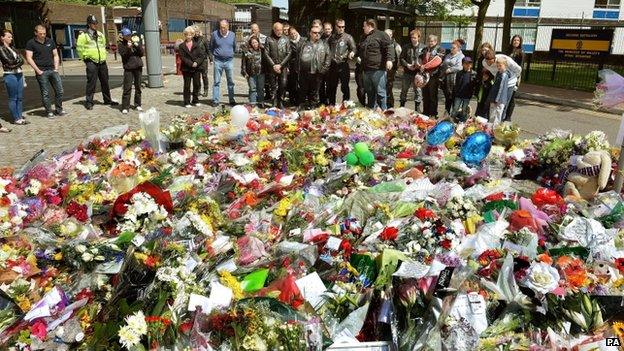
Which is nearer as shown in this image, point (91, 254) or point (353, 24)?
point (91, 254)

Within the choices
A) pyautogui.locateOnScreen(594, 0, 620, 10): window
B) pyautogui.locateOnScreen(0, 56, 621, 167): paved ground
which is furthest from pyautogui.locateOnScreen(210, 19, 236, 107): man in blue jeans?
pyautogui.locateOnScreen(594, 0, 620, 10): window

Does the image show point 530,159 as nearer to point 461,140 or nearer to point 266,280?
point 461,140

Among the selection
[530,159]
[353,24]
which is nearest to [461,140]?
[530,159]

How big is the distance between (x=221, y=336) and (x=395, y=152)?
13.2 ft

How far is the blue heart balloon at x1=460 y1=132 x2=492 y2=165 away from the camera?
19.1 feet

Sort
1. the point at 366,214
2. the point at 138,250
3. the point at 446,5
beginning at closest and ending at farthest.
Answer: the point at 138,250
the point at 366,214
the point at 446,5

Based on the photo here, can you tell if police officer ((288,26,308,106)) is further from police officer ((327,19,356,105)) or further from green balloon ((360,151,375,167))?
green balloon ((360,151,375,167))

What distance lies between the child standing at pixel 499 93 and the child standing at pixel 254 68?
4.47m

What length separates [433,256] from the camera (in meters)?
3.46

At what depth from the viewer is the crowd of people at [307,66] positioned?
8930 mm

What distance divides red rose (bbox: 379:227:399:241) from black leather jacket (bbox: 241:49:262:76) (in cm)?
721

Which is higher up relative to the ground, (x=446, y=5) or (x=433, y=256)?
(x=446, y=5)

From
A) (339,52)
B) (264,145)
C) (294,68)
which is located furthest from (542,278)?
(294,68)

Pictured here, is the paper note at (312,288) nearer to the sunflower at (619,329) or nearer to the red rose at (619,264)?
the sunflower at (619,329)
